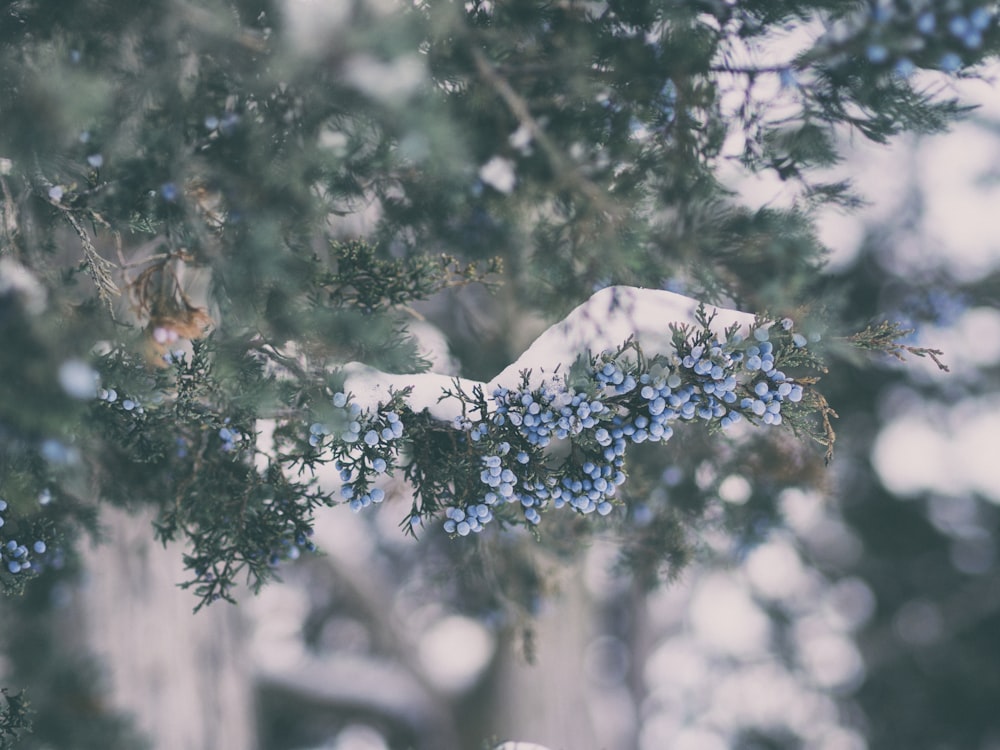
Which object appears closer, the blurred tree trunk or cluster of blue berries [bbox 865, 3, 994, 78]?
cluster of blue berries [bbox 865, 3, 994, 78]

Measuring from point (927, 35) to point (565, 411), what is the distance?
127 centimetres

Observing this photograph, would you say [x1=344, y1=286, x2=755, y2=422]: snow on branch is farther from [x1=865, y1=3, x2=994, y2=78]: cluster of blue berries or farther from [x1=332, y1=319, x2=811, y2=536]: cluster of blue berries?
[x1=865, y1=3, x2=994, y2=78]: cluster of blue berries

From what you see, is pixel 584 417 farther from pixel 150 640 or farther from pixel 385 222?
pixel 150 640

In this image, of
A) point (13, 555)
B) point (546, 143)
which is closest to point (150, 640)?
point (13, 555)

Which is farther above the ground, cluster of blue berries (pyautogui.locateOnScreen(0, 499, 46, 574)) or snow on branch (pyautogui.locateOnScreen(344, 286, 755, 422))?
snow on branch (pyautogui.locateOnScreen(344, 286, 755, 422))

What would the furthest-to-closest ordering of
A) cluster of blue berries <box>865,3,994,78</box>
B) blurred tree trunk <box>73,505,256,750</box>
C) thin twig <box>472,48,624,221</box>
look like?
blurred tree trunk <box>73,505,256,750</box> → thin twig <box>472,48,624,221</box> → cluster of blue berries <box>865,3,994,78</box>

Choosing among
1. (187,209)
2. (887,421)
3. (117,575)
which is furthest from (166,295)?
(887,421)

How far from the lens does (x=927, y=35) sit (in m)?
1.60

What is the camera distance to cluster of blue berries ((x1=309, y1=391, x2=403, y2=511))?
1595mm

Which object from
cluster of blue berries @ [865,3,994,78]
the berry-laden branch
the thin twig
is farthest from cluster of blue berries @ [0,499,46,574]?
cluster of blue berries @ [865,3,994,78]

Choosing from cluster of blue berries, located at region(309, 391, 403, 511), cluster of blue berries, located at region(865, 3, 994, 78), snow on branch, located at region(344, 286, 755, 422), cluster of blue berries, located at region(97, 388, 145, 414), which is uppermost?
cluster of blue berries, located at region(865, 3, 994, 78)

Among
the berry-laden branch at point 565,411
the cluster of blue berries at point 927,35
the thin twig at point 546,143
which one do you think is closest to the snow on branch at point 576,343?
the berry-laden branch at point 565,411

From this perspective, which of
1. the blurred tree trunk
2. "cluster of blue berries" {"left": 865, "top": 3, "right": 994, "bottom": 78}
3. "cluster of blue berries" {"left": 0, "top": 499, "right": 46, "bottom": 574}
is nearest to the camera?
"cluster of blue berries" {"left": 865, "top": 3, "right": 994, "bottom": 78}

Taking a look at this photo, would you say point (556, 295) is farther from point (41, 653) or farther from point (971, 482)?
point (971, 482)
